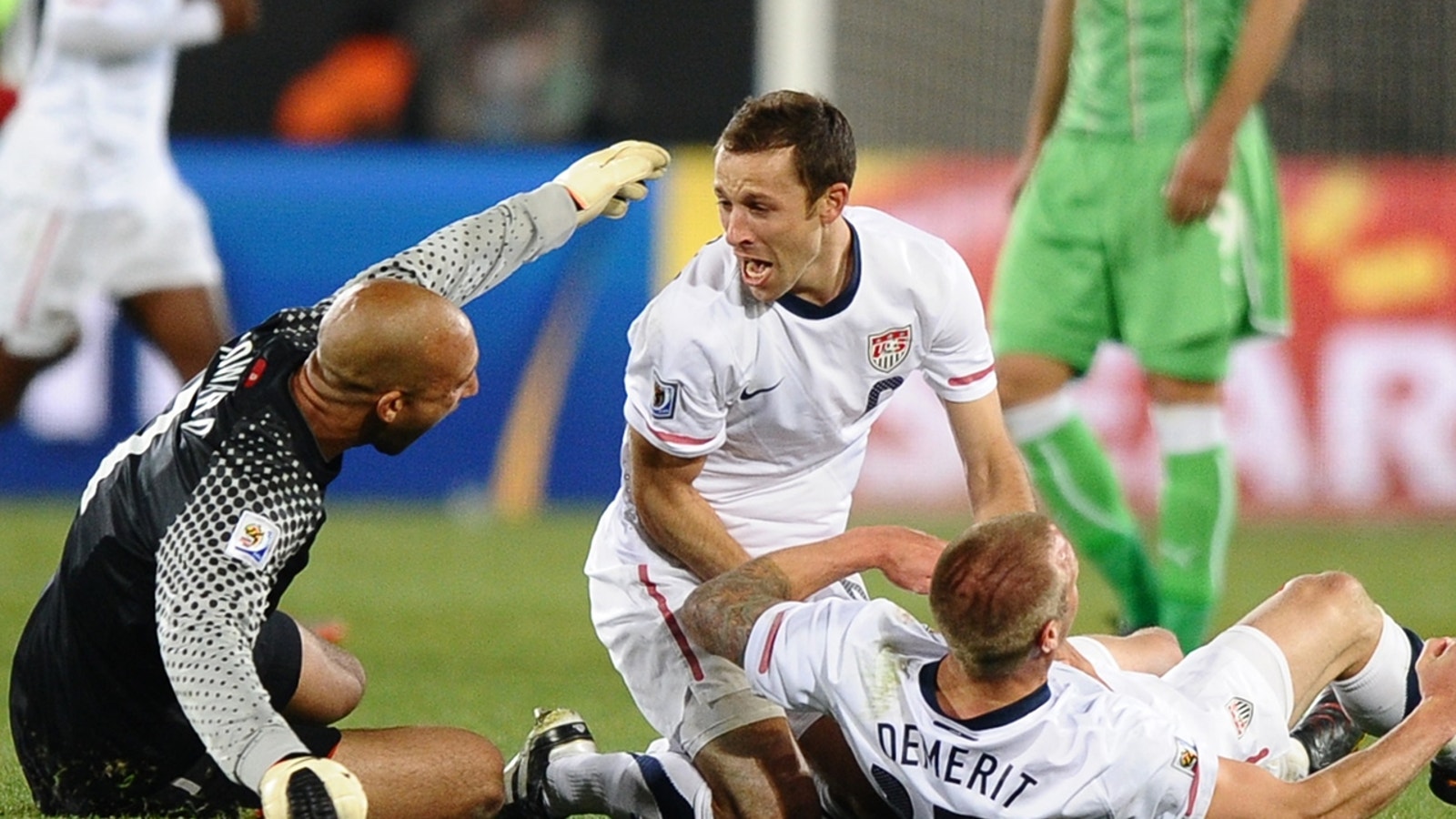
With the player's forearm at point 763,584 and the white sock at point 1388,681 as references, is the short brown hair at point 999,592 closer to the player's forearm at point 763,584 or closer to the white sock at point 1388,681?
the player's forearm at point 763,584

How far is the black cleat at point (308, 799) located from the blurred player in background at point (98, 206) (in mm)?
5031

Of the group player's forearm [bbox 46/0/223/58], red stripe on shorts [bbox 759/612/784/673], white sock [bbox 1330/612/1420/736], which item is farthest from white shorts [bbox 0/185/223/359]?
white sock [bbox 1330/612/1420/736]

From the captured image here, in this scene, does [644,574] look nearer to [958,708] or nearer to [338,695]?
[338,695]

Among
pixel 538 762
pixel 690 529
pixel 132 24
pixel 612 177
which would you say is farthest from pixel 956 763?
A: pixel 132 24

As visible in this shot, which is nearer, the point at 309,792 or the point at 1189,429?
→ the point at 309,792

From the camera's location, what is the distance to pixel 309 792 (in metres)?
3.75

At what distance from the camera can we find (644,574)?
491 centimetres

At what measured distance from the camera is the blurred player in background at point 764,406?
4617 millimetres

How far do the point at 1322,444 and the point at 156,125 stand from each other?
5578 mm

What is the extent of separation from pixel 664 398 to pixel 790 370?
28cm

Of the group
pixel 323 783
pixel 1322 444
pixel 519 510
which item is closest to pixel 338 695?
pixel 323 783

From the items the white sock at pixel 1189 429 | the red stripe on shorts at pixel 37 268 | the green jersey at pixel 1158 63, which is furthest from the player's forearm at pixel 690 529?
the red stripe on shorts at pixel 37 268

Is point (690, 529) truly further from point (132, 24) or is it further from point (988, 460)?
point (132, 24)

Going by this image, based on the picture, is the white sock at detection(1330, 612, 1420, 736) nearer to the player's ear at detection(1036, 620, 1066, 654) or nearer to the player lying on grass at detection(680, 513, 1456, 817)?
the player lying on grass at detection(680, 513, 1456, 817)
